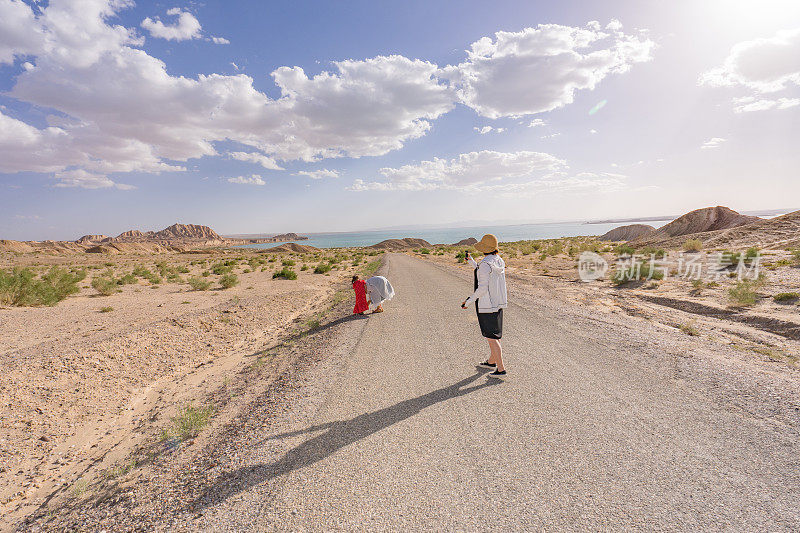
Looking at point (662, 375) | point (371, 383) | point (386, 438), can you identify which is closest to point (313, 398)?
point (371, 383)

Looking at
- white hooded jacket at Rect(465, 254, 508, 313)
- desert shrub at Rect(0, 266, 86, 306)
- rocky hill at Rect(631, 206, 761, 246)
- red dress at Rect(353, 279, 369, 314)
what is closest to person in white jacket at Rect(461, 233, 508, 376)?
white hooded jacket at Rect(465, 254, 508, 313)

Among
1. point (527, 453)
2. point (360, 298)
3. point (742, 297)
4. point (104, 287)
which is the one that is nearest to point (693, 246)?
point (742, 297)

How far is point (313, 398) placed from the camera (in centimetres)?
524

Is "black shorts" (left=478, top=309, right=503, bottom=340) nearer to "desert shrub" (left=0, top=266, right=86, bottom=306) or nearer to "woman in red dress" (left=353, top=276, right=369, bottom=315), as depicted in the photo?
"woman in red dress" (left=353, top=276, right=369, bottom=315)

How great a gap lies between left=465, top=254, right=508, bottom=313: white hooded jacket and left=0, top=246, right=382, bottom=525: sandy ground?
5613 mm

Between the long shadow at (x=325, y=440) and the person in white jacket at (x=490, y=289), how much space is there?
3.14 ft

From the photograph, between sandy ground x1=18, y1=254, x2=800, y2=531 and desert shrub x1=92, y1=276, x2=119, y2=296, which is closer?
sandy ground x1=18, y1=254, x2=800, y2=531

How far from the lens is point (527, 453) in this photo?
141 inches

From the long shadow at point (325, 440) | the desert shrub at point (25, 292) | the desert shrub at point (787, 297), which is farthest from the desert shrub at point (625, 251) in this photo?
the desert shrub at point (25, 292)

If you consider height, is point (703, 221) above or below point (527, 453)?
above

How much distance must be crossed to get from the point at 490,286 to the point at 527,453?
8.02 feet

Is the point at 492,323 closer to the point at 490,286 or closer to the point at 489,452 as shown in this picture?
the point at 490,286

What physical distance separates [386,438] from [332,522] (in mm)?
1267
